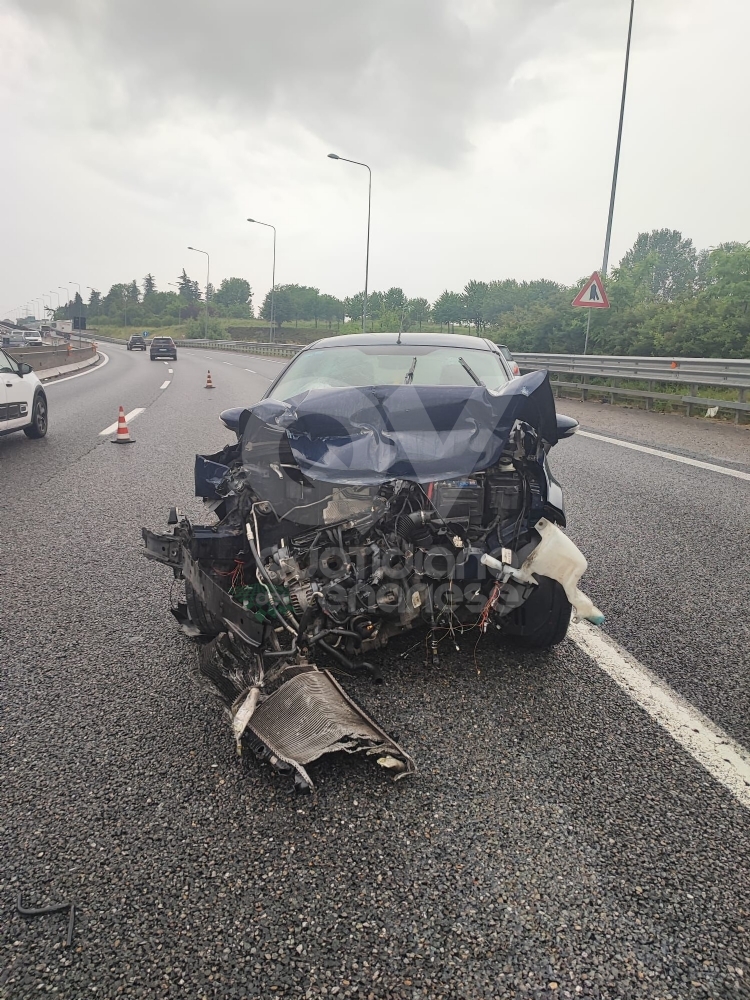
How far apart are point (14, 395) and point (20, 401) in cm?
16

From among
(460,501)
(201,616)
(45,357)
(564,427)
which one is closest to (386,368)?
(564,427)

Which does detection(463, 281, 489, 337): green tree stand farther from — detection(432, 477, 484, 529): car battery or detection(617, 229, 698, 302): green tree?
detection(432, 477, 484, 529): car battery

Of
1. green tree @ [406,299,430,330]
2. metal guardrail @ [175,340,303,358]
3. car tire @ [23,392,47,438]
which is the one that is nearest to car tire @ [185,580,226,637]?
car tire @ [23,392,47,438]

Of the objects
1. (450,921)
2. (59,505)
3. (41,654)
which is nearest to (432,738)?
(450,921)

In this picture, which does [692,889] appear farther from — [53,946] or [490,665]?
[53,946]

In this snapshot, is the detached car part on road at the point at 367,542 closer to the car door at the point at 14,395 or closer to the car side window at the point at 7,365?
the car door at the point at 14,395

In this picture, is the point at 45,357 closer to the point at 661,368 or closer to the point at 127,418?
the point at 127,418

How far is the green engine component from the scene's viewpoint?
2830 mm

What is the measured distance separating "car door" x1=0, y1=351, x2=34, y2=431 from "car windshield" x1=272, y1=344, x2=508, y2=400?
239 inches

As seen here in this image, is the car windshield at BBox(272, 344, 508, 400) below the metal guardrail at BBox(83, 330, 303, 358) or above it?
below

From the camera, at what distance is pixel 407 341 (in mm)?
5102

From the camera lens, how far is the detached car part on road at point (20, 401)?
923 centimetres

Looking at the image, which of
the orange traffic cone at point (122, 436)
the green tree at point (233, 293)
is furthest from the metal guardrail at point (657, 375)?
the green tree at point (233, 293)

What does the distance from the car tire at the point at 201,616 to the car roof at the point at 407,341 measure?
2.62 metres
